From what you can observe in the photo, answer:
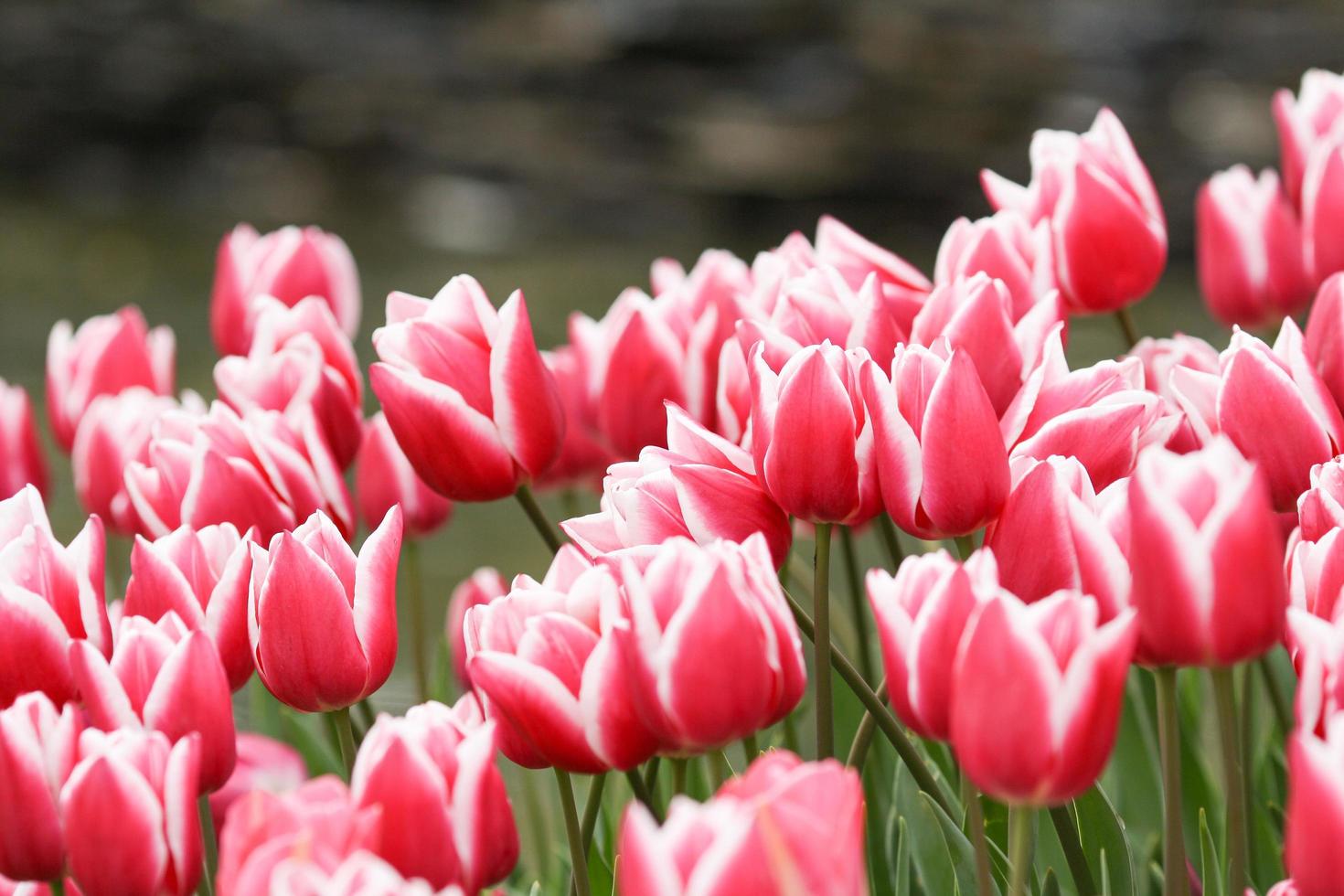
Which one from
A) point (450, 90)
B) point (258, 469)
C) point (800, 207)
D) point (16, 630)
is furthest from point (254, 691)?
point (450, 90)

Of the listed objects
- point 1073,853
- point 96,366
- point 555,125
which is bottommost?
point 1073,853

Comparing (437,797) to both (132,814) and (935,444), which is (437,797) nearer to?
(132,814)

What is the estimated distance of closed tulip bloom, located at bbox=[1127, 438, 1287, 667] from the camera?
566 millimetres

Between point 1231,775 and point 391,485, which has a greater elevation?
point 391,485

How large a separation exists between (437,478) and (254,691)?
0.47 metres

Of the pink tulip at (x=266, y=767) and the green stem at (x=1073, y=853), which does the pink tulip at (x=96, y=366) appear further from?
the green stem at (x=1073, y=853)

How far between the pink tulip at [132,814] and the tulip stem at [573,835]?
15cm

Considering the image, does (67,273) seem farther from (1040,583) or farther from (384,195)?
(1040,583)

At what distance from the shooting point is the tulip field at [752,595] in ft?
1.83

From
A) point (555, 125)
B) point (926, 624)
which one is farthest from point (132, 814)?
point (555, 125)

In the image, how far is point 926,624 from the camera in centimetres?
60

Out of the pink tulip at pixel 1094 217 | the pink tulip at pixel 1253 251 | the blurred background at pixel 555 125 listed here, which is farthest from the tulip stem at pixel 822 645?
the blurred background at pixel 555 125

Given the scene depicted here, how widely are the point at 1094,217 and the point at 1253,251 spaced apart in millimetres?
215

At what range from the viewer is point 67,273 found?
6.43 m
